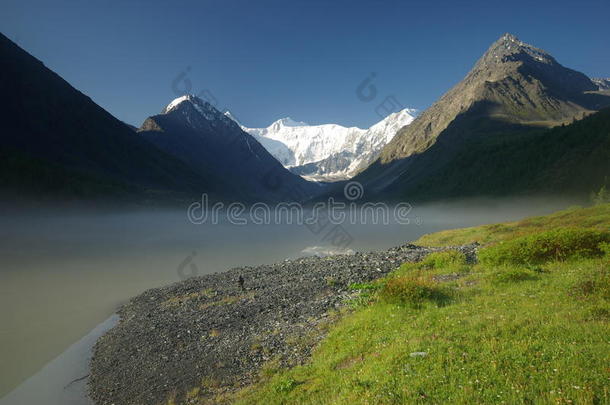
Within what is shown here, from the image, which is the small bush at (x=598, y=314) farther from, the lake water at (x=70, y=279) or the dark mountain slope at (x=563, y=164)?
the dark mountain slope at (x=563, y=164)

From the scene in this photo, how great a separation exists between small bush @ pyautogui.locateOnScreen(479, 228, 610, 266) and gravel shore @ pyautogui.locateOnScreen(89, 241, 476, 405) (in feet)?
27.8

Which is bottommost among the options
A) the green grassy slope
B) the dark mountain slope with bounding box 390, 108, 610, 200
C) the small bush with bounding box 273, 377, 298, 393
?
the small bush with bounding box 273, 377, 298, 393

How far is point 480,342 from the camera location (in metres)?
11.2

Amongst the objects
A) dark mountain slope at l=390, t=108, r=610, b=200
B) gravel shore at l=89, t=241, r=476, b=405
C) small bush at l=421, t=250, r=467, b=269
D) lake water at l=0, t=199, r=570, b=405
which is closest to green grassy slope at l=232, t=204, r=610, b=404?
gravel shore at l=89, t=241, r=476, b=405

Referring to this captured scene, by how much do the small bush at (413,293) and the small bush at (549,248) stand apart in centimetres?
728

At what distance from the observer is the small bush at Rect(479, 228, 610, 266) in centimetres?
2038

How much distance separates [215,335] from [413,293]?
13.7 meters

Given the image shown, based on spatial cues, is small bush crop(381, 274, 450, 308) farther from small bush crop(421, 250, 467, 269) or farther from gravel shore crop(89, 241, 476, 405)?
small bush crop(421, 250, 467, 269)

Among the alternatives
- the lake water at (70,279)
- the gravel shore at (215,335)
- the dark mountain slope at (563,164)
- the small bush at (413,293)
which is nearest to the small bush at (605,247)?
the small bush at (413,293)

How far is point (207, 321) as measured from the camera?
25.9 meters

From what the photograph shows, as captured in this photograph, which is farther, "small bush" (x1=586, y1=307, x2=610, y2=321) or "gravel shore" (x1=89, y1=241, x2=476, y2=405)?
"gravel shore" (x1=89, y1=241, x2=476, y2=405)

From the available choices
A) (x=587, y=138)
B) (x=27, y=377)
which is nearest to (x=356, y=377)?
(x=27, y=377)

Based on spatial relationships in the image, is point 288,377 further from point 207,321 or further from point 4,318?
point 4,318

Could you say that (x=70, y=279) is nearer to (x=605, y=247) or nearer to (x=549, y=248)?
(x=549, y=248)
